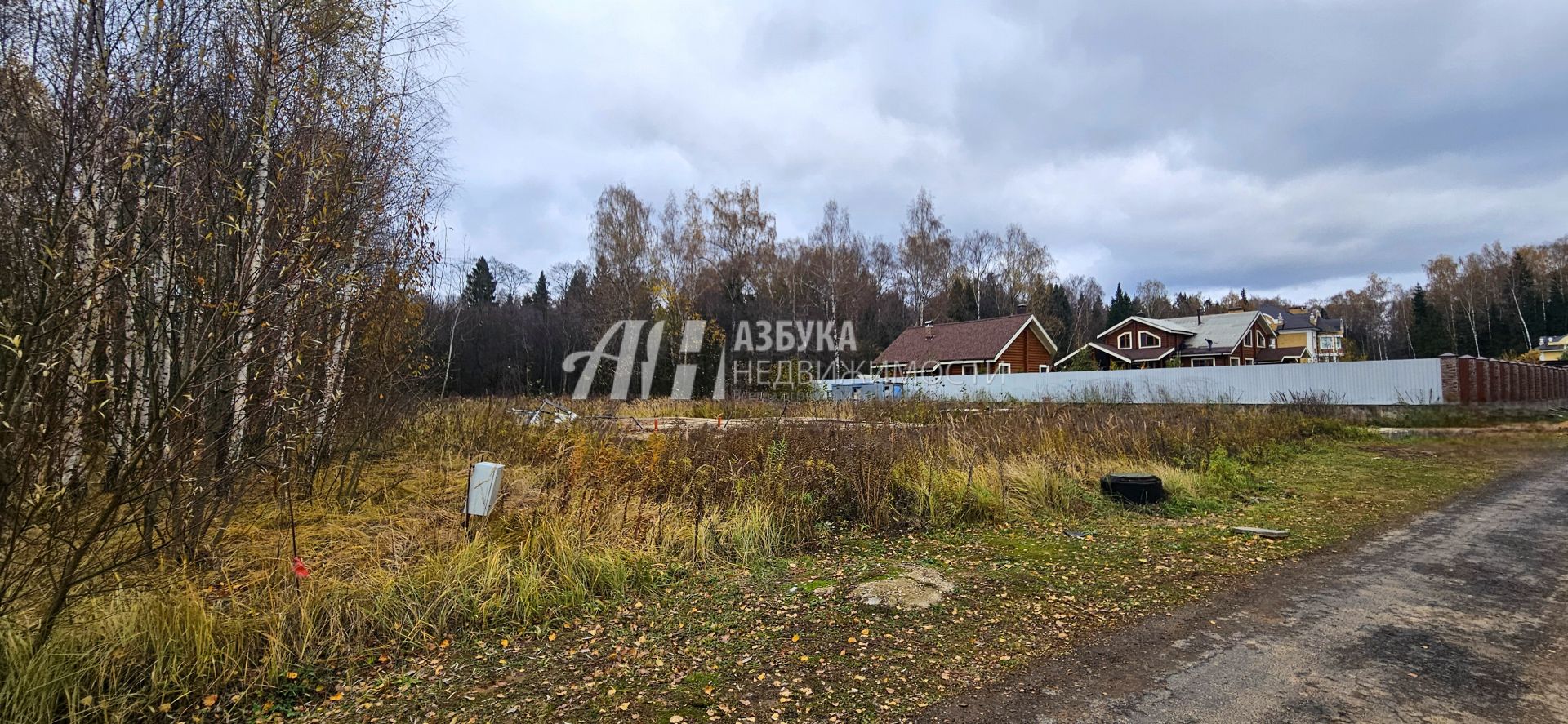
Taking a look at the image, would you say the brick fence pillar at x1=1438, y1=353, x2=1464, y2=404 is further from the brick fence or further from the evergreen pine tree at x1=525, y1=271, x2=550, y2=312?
the evergreen pine tree at x1=525, y1=271, x2=550, y2=312

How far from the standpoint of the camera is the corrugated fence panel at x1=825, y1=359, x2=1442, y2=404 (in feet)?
56.7

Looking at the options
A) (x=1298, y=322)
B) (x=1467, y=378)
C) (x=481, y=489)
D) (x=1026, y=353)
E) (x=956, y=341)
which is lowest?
(x=481, y=489)

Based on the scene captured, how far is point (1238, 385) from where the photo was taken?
792 inches

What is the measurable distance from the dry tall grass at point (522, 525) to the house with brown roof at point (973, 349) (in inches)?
879

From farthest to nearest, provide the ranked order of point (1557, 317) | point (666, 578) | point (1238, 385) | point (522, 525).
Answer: point (1557, 317) < point (1238, 385) < point (522, 525) < point (666, 578)

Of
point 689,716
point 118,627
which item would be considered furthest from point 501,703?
point 118,627

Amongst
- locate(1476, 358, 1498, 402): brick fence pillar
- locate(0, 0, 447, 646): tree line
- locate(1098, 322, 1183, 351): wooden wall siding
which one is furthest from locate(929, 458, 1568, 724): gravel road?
locate(1098, 322, 1183, 351): wooden wall siding

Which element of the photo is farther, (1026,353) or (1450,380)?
(1026,353)

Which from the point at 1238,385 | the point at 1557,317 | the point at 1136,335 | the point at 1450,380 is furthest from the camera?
the point at 1557,317

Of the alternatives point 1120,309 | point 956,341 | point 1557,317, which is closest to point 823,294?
point 956,341

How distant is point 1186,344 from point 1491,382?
2043cm

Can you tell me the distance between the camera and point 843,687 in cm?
271

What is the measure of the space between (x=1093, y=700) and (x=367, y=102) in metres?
6.30

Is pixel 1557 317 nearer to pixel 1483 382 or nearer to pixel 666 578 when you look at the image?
pixel 1483 382
